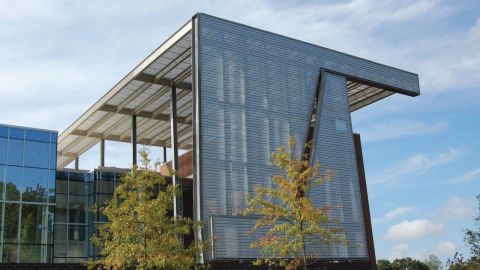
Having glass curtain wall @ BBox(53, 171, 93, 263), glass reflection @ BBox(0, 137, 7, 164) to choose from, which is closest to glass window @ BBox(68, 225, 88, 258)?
glass curtain wall @ BBox(53, 171, 93, 263)

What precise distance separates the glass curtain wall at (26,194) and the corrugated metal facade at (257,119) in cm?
1037

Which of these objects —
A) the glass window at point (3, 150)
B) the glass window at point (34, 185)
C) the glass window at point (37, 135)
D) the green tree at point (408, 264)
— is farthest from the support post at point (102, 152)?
the green tree at point (408, 264)

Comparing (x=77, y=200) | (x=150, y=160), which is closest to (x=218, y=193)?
(x=150, y=160)

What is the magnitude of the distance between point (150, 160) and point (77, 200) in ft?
57.0

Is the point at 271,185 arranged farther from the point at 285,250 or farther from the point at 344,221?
the point at 285,250

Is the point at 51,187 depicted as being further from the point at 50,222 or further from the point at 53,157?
the point at 50,222

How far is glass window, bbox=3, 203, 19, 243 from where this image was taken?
3341 cm

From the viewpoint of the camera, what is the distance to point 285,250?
23141mm

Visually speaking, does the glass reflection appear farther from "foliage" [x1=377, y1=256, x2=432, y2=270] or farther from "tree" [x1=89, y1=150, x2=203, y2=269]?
"foliage" [x1=377, y1=256, x2=432, y2=270]

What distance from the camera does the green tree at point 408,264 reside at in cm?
10750

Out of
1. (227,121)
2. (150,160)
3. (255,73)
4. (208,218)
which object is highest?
(255,73)

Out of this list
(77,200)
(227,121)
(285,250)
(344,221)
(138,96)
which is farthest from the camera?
(138,96)

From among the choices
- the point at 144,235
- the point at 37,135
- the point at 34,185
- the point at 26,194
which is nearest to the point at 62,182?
the point at 34,185

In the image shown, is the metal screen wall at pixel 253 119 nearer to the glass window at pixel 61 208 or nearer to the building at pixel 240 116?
the building at pixel 240 116
